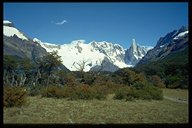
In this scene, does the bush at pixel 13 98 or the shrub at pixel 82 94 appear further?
the shrub at pixel 82 94

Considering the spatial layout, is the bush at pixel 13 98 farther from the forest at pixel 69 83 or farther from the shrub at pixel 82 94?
the shrub at pixel 82 94

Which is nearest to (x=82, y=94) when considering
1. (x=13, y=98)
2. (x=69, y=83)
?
(x=13, y=98)

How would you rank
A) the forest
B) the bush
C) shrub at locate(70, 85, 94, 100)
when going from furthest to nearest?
the forest → shrub at locate(70, 85, 94, 100) → the bush

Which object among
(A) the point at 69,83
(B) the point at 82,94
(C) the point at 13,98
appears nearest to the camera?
(C) the point at 13,98

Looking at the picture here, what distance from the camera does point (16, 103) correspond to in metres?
17.1

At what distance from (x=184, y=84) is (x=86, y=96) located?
30.1 m

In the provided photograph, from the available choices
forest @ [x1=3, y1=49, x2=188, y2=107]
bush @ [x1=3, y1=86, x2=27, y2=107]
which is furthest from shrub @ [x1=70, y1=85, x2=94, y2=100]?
bush @ [x1=3, y1=86, x2=27, y2=107]

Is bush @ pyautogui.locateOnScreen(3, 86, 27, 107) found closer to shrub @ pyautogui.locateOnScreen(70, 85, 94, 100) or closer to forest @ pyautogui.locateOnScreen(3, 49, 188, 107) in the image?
forest @ pyautogui.locateOnScreen(3, 49, 188, 107)

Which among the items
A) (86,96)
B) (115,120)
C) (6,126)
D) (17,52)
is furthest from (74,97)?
(17,52)

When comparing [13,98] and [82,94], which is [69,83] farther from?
[13,98]

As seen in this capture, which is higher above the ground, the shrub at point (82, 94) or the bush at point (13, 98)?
the bush at point (13, 98)

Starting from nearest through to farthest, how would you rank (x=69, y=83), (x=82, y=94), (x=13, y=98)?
(x=13, y=98) → (x=82, y=94) → (x=69, y=83)

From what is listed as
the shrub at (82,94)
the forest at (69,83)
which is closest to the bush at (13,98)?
the forest at (69,83)

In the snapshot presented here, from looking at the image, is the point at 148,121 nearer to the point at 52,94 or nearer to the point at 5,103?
the point at 5,103
